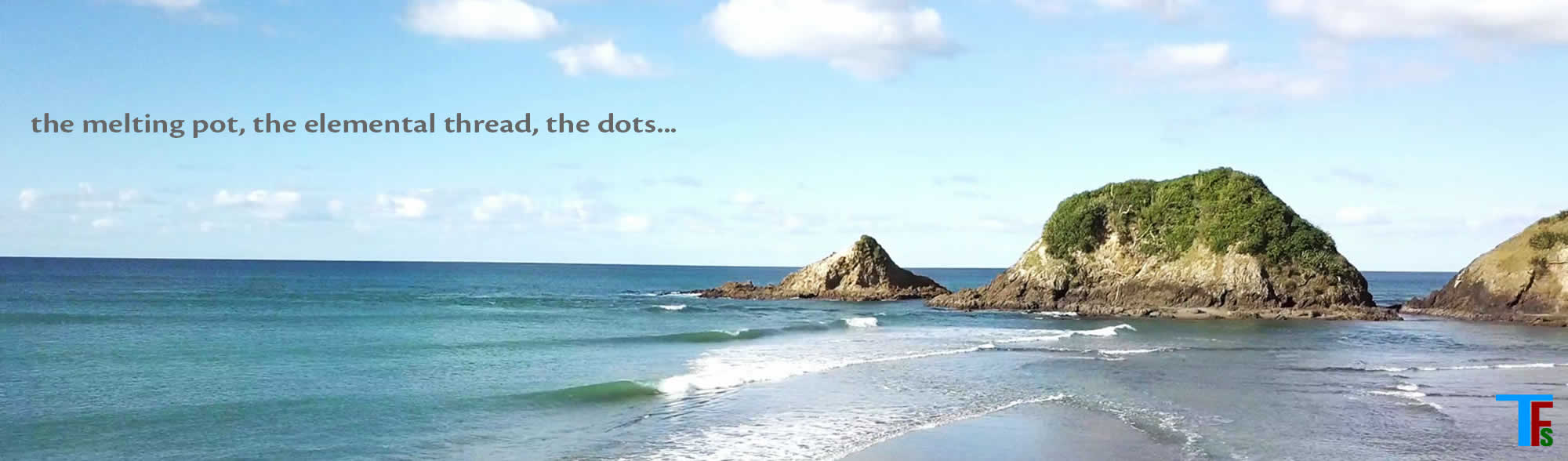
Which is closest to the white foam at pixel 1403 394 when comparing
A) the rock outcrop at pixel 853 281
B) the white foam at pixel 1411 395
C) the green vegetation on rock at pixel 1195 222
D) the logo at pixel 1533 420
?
the white foam at pixel 1411 395

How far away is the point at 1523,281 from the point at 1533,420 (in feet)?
138

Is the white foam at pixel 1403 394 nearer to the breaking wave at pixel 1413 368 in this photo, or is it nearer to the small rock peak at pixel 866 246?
the breaking wave at pixel 1413 368

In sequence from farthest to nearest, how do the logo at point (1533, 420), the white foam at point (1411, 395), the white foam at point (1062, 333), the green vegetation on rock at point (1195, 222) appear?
the green vegetation on rock at point (1195, 222)
the white foam at point (1062, 333)
the white foam at point (1411, 395)
the logo at point (1533, 420)

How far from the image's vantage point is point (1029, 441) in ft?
55.4

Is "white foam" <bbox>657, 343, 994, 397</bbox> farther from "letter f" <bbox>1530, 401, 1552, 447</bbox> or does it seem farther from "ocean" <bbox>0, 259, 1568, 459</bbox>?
"letter f" <bbox>1530, 401, 1552, 447</bbox>

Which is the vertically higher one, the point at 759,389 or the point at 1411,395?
the point at 759,389

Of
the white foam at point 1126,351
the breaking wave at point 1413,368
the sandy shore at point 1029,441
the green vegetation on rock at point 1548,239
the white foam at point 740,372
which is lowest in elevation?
the breaking wave at point 1413,368

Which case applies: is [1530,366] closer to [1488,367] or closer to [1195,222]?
[1488,367]

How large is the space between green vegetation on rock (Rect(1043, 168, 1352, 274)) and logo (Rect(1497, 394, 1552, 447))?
113 ft

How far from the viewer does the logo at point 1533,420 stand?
16.4 meters

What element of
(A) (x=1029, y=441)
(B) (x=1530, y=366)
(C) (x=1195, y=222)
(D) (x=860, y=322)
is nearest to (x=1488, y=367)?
(B) (x=1530, y=366)

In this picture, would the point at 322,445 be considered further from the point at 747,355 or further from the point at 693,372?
the point at 747,355

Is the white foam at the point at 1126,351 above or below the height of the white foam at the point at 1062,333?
above

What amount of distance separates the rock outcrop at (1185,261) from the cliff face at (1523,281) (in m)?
4.96
